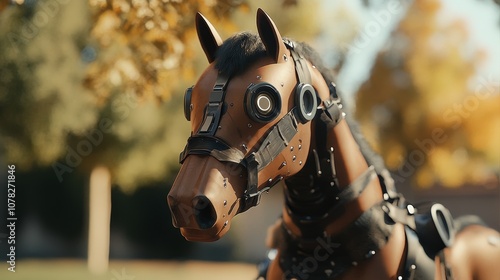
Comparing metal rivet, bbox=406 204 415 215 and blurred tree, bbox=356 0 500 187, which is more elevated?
blurred tree, bbox=356 0 500 187

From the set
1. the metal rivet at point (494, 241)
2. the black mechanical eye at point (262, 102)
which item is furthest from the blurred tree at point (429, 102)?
the black mechanical eye at point (262, 102)

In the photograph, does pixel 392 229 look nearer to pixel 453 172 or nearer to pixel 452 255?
pixel 452 255

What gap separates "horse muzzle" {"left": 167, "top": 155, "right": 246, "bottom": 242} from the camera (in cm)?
222

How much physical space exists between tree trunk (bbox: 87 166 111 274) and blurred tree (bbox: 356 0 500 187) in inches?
270

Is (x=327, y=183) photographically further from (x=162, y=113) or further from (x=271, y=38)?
(x=162, y=113)

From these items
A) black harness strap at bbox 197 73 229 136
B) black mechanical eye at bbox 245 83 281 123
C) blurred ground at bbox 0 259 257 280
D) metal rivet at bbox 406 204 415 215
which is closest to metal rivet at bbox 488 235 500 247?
metal rivet at bbox 406 204 415 215

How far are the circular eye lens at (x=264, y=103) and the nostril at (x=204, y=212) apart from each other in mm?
476

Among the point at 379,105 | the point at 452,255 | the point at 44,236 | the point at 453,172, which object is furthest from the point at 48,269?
the point at 452,255

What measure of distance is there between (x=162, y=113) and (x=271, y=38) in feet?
40.3

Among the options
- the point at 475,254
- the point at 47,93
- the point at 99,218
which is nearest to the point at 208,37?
the point at 475,254

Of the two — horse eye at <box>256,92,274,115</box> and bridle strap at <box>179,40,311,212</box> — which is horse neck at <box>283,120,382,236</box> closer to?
bridle strap at <box>179,40,311,212</box>

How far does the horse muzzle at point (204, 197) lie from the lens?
222cm

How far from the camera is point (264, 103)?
249 cm

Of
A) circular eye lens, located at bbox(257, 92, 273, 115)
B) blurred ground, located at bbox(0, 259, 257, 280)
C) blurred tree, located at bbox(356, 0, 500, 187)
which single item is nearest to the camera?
circular eye lens, located at bbox(257, 92, 273, 115)
